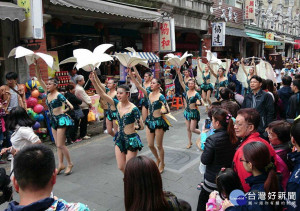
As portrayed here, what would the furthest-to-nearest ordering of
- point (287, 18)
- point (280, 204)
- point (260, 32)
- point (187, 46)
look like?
1. point (287, 18)
2. point (260, 32)
3. point (187, 46)
4. point (280, 204)

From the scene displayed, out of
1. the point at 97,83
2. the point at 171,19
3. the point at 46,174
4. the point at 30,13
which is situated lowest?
the point at 46,174

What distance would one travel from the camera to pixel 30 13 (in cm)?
660

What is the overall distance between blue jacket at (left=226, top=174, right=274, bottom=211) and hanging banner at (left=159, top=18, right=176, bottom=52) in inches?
420

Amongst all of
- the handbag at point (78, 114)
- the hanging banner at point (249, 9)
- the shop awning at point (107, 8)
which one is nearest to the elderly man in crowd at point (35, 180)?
the handbag at point (78, 114)

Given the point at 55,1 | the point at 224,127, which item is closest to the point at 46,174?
the point at 224,127

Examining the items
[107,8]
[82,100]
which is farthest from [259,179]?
[107,8]

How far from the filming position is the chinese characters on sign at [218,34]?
17.0 metres

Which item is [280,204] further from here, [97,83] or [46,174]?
[97,83]

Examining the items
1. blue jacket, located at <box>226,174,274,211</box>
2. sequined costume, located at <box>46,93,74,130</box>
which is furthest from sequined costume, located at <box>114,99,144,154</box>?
blue jacket, located at <box>226,174,274,211</box>

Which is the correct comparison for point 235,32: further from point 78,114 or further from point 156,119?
point 156,119

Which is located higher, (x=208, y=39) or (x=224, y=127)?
(x=208, y=39)

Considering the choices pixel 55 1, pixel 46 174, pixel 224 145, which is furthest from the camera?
pixel 55 1

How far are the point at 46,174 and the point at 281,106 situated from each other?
18.5 feet

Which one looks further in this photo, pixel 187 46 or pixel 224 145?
pixel 187 46
